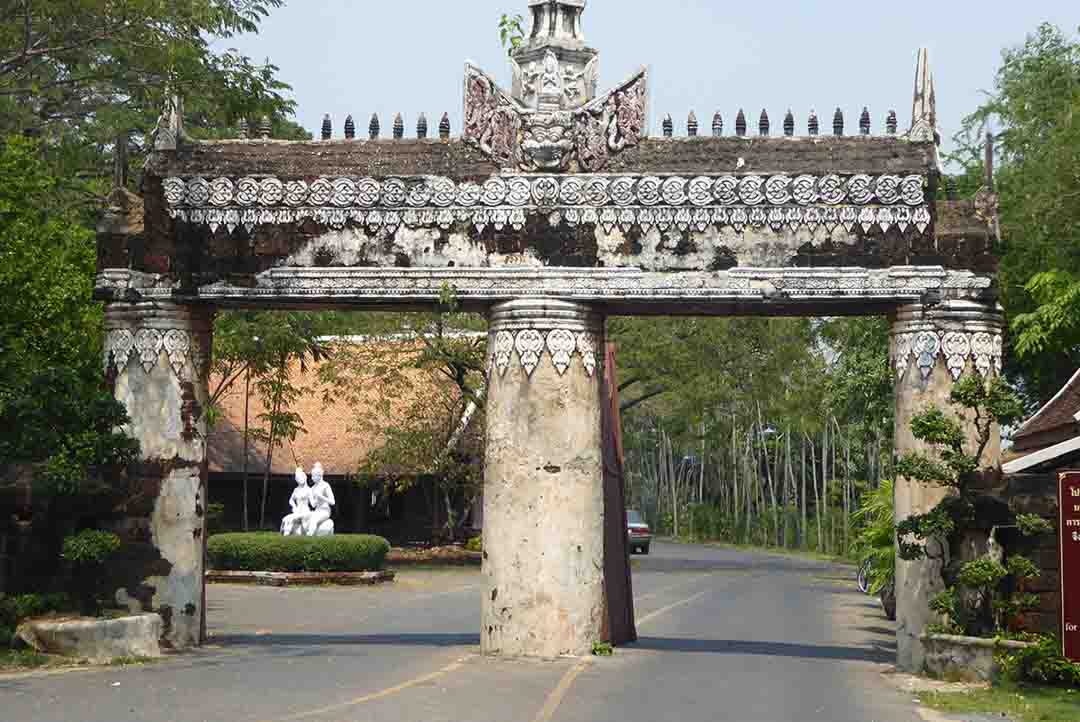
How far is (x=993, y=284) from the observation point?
16.0 m

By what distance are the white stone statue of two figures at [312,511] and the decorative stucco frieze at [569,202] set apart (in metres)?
17.2

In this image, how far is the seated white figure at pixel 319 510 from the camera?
33.6 meters

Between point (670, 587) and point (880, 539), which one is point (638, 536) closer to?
point (670, 587)

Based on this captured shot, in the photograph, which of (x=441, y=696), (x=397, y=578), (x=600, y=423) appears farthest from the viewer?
(x=397, y=578)

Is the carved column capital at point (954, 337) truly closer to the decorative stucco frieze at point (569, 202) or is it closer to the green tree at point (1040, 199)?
the decorative stucco frieze at point (569, 202)

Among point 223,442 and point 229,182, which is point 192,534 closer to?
point 229,182

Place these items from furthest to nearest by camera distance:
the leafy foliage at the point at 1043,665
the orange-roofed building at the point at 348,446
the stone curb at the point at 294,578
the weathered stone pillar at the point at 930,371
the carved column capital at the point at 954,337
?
the orange-roofed building at the point at 348,446
the stone curb at the point at 294,578
the carved column capital at the point at 954,337
the weathered stone pillar at the point at 930,371
the leafy foliage at the point at 1043,665

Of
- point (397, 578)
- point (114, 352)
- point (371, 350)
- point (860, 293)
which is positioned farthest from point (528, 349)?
point (371, 350)

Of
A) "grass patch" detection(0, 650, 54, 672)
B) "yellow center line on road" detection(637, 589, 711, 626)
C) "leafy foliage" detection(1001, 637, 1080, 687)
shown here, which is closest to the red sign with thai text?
"leafy foliage" detection(1001, 637, 1080, 687)

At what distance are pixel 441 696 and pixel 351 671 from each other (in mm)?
2013

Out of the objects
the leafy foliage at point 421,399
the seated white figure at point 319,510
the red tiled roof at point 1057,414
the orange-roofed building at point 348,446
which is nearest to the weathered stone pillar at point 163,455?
the red tiled roof at point 1057,414

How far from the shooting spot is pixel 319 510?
3388 centimetres

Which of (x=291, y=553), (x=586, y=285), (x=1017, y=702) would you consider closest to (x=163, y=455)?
(x=586, y=285)

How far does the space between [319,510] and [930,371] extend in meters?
20.2
